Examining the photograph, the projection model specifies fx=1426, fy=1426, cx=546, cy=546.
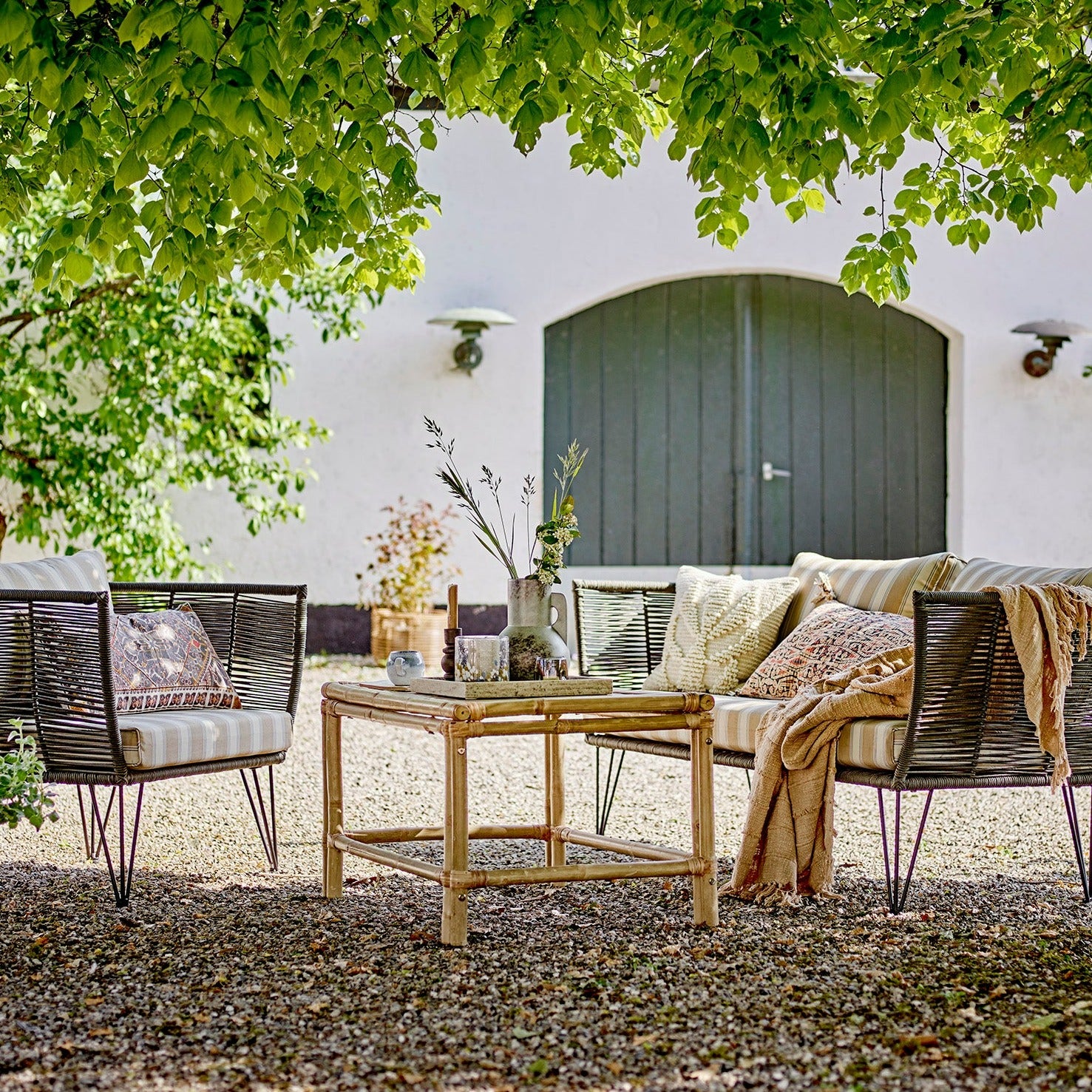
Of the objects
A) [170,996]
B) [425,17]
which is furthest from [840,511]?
[170,996]

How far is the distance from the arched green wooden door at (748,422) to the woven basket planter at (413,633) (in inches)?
49.5

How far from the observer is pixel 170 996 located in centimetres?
273

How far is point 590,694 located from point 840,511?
20.1 ft

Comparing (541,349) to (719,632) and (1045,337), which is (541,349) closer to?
(1045,337)

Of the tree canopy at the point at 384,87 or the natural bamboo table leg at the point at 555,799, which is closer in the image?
the tree canopy at the point at 384,87

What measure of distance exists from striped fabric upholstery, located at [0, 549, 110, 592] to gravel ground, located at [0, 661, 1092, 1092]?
76 cm

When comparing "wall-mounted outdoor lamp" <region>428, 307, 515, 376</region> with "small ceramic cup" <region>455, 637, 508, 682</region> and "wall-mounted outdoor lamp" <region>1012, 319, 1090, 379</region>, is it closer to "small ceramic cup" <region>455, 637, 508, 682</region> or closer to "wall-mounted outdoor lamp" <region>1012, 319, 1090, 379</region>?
"wall-mounted outdoor lamp" <region>1012, 319, 1090, 379</region>

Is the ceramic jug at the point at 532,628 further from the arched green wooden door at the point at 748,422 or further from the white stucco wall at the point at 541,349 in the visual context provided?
the arched green wooden door at the point at 748,422

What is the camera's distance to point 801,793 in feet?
11.7

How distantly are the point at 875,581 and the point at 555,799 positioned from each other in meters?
1.25

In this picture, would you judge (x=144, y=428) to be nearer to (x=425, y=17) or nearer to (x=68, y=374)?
(x=68, y=374)

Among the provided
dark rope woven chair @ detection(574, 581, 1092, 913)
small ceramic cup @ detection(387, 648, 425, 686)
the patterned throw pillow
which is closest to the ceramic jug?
small ceramic cup @ detection(387, 648, 425, 686)

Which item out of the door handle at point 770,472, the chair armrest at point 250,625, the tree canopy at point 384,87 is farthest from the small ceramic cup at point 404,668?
the door handle at point 770,472

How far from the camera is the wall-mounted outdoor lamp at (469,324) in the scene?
834 centimetres
